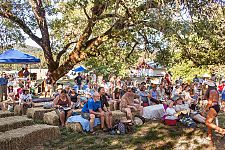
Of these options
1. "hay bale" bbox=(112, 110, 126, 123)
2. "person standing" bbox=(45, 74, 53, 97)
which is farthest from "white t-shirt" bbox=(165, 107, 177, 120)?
"person standing" bbox=(45, 74, 53, 97)

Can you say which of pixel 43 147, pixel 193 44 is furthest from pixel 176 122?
pixel 43 147

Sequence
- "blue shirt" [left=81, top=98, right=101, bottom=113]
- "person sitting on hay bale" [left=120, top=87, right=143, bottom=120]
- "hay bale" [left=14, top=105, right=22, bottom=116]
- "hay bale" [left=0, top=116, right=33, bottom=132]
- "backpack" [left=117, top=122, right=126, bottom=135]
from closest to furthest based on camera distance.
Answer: "hay bale" [left=0, top=116, right=33, bottom=132]
"backpack" [left=117, top=122, right=126, bottom=135]
"blue shirt" [left=81, top=98, right=101, bottom=113]
"person sitting on hay bale" [left=120, top=87, right=143, bottom=120]
"hay bale" [left=14, top=105, right=22, bottom=116]

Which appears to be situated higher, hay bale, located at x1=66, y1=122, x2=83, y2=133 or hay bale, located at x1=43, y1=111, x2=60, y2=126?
hay bale, located at x1=43, y1=111, x2=60, y2=126

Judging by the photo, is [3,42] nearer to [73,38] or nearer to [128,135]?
[73,38]

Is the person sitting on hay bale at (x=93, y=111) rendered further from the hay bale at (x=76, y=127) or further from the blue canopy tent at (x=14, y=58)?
the blue canopy tent at (x=14, y=58)

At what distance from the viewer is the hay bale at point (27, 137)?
676 cm

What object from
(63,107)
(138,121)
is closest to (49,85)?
(63,107)

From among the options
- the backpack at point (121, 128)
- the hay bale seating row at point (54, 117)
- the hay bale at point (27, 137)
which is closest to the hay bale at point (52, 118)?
the hay bale seating row at point (54, 117)

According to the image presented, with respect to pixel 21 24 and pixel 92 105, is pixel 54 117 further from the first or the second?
pixel 21 24

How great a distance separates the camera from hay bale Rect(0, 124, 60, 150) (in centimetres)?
676

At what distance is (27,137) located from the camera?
7.19 m

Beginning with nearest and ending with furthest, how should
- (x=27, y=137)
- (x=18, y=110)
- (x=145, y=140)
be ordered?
1. (x=27, y=137)
2. (x=145, y=140)
3. (x=18, y=110)

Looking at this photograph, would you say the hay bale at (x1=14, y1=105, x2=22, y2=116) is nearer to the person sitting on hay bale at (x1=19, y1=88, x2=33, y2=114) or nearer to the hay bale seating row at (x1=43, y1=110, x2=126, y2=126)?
the person sitting on hay bale at (x1=19, y1=88, x2=33, y2=114)

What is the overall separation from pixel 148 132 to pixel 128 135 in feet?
2.02
